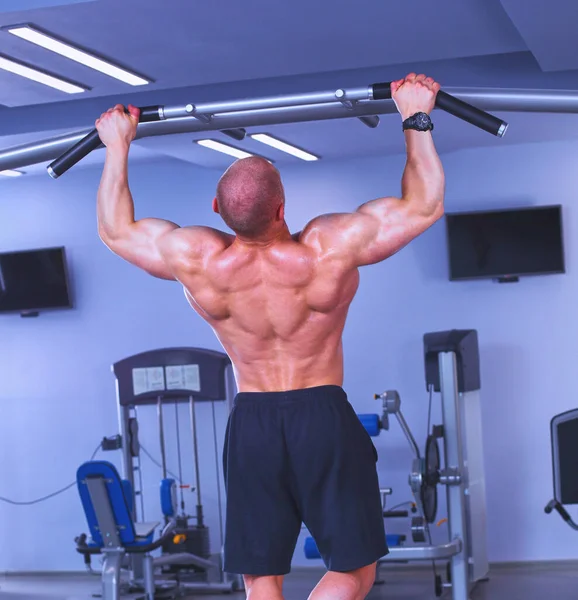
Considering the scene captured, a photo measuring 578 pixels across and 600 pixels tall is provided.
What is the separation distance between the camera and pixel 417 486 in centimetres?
573

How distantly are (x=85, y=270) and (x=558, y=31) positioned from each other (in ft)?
14.6

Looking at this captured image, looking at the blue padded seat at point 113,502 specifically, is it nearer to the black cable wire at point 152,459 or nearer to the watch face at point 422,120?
the black cable wire at point 152,459

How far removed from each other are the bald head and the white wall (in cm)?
470

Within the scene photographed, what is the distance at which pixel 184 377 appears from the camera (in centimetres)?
676

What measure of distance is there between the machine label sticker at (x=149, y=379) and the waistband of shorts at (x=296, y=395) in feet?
14.0

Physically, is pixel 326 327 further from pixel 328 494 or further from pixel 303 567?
pixel 303 567

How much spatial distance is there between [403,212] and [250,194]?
360mm

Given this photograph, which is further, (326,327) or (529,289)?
(529,289)

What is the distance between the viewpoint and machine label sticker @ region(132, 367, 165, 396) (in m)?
6.77

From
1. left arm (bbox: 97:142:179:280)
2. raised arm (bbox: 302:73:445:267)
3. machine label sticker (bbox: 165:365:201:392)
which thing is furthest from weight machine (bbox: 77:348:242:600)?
raised arm (bbox: 302:73:445:267)

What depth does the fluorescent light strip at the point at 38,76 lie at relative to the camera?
168 inches

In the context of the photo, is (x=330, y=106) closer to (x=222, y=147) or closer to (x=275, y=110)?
(x=275, y=110)

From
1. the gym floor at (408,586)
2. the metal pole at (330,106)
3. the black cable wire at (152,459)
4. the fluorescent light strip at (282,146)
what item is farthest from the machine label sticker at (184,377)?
the metal pole at (330,106)

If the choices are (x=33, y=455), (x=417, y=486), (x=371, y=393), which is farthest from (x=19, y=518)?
(x=417, y=486)
